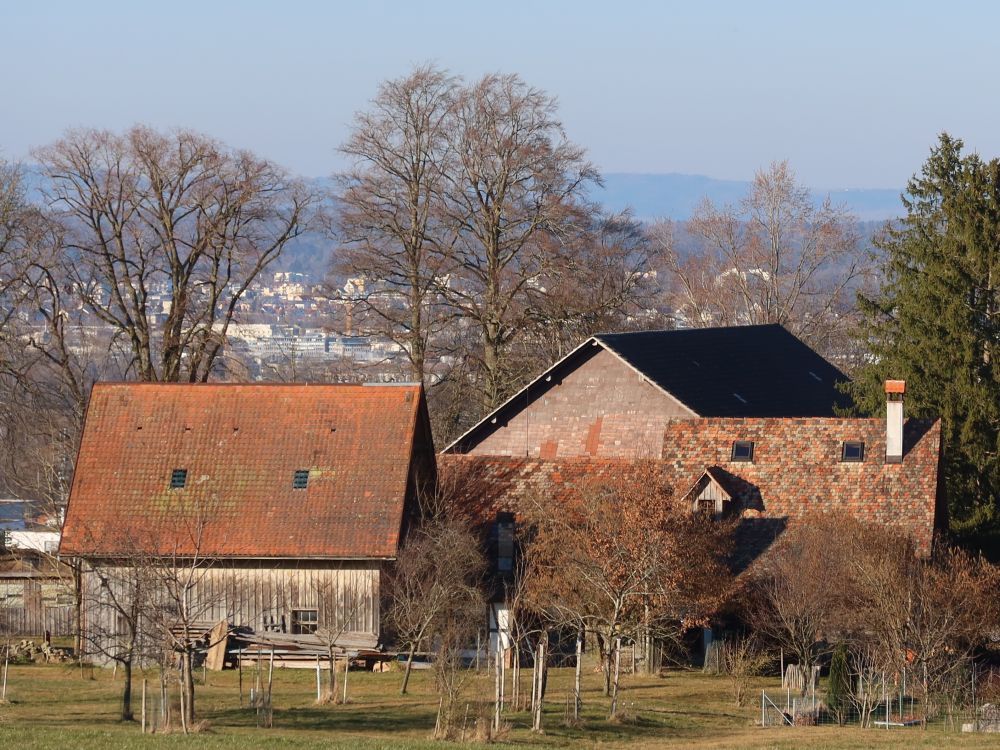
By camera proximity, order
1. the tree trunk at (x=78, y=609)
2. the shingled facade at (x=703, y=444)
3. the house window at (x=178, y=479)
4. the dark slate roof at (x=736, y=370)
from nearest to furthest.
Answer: the tree trunk at (x=78, y=609)
the shingled facade at (x=703, y=444)
the house window at (x=178, y=479)
the dark slate roof at (x=736, y=370)

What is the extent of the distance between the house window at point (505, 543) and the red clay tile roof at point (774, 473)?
46cm

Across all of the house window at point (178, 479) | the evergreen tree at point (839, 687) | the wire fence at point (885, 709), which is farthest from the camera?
the house window at point (178, 479)

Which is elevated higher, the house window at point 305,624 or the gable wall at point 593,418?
the gable wall at point 593,418

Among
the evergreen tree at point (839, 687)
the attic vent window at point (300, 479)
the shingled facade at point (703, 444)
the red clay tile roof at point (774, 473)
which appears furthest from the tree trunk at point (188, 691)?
the shingled facade at point (703, 444)

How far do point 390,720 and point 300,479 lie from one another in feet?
36.8

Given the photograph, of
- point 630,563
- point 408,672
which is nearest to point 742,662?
point 630,563

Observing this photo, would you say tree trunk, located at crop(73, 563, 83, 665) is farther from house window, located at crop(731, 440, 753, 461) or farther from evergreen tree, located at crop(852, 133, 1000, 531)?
evergreen tree, located at crop(852, 133, 1000, 531)

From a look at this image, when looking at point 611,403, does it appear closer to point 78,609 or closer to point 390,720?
point 78,609

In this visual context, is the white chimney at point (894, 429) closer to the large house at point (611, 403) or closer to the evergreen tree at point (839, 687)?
the large house at point (611, 403)

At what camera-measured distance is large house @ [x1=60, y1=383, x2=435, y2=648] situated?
38188 millimetres

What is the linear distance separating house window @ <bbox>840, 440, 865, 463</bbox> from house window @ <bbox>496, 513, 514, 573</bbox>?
8035mm

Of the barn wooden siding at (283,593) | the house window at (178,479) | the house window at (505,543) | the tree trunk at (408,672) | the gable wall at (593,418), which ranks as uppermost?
the gable wall at (593,418)

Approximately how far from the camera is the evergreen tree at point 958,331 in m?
44.8

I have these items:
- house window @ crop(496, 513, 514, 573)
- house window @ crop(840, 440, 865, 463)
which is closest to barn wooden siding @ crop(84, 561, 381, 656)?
house window @ crop(496, 513, 514, 573)
